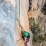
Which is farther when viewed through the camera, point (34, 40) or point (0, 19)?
point (34, 40)

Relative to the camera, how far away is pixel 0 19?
4.69ft

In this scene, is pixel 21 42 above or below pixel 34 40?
above

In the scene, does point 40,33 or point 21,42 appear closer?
point 21,42

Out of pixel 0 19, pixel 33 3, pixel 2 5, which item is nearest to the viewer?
pixel 0 19

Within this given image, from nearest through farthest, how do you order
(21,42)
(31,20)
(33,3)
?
1. (21,42)
2. (31,20)
3. (33,3)

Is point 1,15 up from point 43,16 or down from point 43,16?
up

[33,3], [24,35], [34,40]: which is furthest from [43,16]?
[24,35]

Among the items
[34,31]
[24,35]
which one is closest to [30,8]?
[34,31]

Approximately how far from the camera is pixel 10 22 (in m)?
1.48

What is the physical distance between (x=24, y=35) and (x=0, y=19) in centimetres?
110

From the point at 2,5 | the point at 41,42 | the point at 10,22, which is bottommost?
the point at 41,42

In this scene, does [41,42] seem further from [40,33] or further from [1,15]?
[1,15]

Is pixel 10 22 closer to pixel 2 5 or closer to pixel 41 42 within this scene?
pixel 2 5

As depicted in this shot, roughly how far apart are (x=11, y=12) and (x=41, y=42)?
2.58 m
